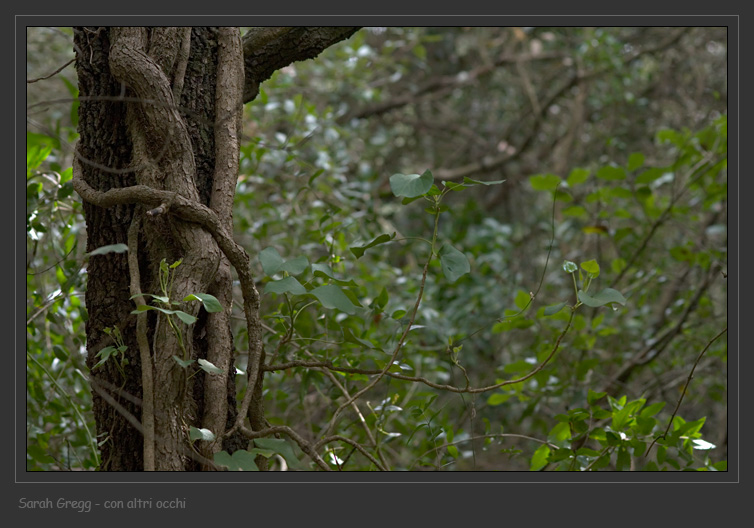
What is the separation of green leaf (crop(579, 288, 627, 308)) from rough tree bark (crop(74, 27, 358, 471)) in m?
0.42

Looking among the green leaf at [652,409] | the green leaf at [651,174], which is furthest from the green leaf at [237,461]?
the green leaf at [651,174]

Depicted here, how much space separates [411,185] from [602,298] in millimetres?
285

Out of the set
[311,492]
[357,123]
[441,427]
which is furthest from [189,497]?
[357,123]

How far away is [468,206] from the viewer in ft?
11.8

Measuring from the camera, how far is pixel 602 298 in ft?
2.99

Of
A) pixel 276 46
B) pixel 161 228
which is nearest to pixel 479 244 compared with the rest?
pixel 276 46

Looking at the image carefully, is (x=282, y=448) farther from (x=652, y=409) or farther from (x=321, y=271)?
(x=652, y=409)

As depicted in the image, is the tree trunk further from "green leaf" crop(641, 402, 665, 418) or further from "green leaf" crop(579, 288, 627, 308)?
"green leaf" crop(641, 402, 665, 418)

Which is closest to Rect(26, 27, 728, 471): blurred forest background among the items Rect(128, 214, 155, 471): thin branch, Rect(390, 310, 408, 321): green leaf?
Rect(390, 310, 408, 321): green leaf

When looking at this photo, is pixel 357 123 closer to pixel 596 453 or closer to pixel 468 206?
pixel 468 206

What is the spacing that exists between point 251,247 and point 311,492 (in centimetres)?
163

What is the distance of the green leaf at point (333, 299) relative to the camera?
2.77 ft

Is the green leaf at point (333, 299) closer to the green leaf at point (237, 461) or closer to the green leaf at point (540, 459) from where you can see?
the green leaf at point (237, 461)

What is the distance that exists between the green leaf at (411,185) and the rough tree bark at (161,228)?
215 millimetres
